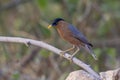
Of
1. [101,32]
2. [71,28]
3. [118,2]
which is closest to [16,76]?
[71,28]

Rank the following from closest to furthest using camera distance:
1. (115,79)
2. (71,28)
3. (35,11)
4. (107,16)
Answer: (115,79) → (71,28) → (35,11) → (107,16)

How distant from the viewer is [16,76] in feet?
20.2

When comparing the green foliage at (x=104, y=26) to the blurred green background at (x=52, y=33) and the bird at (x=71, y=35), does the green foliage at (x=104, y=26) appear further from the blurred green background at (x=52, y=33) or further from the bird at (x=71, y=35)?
the bird at (x=71, y=35)

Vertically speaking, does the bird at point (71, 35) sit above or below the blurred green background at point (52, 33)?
above

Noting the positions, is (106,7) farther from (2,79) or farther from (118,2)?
(2,79)

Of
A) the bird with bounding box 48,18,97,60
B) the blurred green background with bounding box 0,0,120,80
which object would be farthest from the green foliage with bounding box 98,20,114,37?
the bird with bounding box 48,18,97,60

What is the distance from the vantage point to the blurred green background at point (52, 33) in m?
7.74

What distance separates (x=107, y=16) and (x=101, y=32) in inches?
19.1

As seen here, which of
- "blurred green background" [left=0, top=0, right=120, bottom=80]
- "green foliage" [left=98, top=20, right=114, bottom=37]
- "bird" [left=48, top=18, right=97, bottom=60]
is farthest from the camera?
"green foliage" [left=98, top=20, right=114, bottom=37]

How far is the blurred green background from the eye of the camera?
25.4ft

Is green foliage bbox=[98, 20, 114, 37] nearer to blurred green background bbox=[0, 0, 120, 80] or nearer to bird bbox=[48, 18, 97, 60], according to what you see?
blurred green background bbox=[0, 0, 120, 80]

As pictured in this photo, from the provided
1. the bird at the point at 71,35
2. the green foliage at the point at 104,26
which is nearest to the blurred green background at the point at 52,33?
the green foliage at the point at 104,26

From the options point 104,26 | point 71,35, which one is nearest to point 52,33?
point 104,26

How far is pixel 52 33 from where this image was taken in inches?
346
